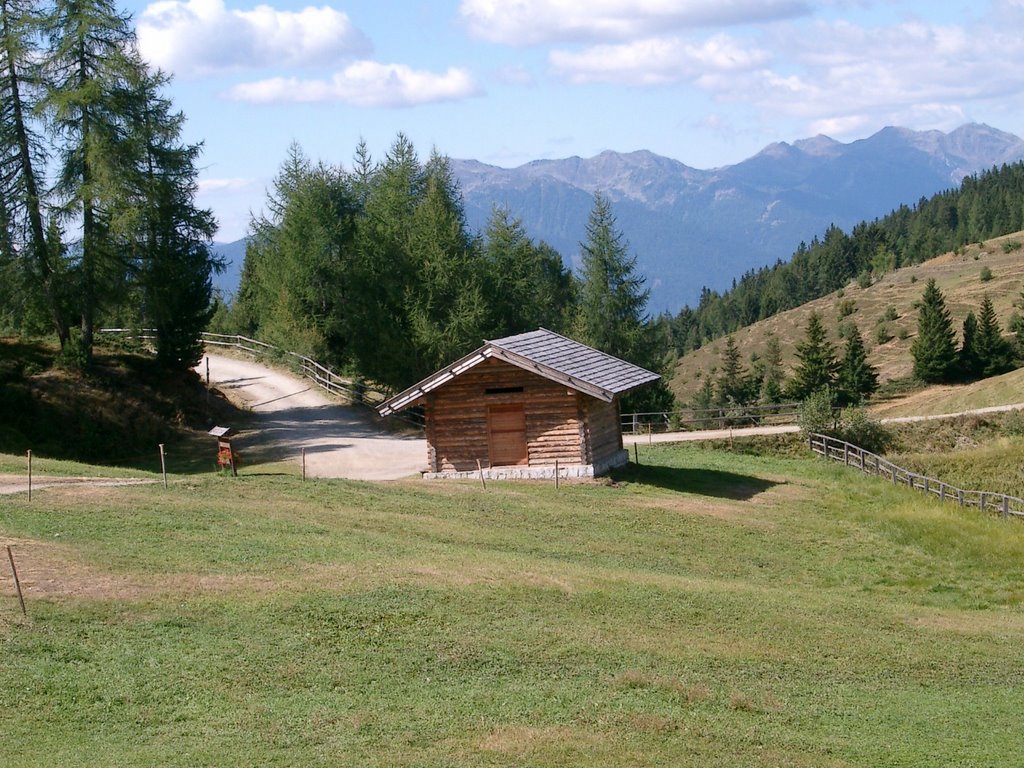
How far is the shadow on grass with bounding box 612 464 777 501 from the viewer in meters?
36.0

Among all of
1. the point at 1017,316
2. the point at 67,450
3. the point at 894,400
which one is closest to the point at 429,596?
the point at 67,450

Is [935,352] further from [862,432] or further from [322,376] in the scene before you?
[322,376]

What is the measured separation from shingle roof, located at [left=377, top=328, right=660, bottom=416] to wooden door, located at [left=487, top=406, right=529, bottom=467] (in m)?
1.57

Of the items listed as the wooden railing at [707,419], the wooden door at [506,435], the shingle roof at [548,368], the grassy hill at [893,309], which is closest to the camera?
the shingle roof at [548,368]

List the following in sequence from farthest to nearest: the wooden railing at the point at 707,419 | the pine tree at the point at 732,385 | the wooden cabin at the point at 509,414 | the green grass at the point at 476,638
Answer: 1. the pine tree at the point at 732,385
2. the wooden railing at the point at 707,419
3. the wooden cabin at the point at 509,414
4. the green grass at the point at 476,638

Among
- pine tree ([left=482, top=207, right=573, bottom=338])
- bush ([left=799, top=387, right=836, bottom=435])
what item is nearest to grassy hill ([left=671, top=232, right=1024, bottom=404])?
pine tree ([left=482, top=207, right=573, bottom=338])

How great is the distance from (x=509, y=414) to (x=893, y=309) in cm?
9020

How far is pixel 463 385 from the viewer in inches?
1388

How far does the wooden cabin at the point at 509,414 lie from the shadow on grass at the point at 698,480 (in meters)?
1.80

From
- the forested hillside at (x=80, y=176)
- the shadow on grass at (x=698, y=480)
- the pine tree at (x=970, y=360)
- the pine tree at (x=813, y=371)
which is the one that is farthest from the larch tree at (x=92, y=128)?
the pine tree at (x=970, y=360)

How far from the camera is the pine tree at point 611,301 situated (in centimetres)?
6216

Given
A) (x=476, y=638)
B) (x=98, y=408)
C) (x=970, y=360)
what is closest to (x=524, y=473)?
(x=98, y=408)

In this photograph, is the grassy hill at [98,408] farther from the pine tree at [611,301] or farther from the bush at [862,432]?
the bush at [862,432]

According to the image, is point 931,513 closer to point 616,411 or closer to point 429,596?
point 616,411
